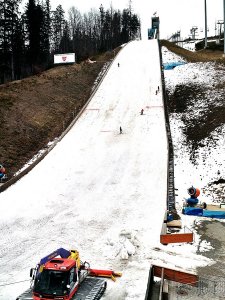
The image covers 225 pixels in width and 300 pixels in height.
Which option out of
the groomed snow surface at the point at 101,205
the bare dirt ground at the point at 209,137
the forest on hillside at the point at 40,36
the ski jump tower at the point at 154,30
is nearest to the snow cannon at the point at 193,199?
the bare dirt ground at the point at 209,137

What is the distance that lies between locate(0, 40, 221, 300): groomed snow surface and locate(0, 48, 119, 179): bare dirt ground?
167 cm

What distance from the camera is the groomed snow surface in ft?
48.3

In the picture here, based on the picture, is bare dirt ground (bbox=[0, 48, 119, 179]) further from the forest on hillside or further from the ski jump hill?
the forest on hillside

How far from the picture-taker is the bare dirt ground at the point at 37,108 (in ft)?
95.5

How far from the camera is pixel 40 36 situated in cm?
7281

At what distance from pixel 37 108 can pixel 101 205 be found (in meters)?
19.2

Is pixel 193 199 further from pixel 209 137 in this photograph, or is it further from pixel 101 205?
pixel 209 137

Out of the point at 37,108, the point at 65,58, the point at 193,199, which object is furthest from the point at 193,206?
the point at 65,58

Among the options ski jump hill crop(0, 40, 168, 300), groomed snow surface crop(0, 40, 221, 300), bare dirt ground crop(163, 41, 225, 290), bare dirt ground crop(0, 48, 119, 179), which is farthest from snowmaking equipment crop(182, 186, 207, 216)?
bare dirt ground crop(0, 48, 119, 179)

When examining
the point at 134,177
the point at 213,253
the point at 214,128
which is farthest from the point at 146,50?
the point at 213,253

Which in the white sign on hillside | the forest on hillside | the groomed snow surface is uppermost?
the forest on hillside

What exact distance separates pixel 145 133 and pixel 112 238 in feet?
61.1

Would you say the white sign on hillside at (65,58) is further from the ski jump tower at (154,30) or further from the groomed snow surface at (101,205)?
the ski jump tower at (154,30)

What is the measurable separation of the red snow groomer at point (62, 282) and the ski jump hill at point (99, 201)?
24.3 inches
